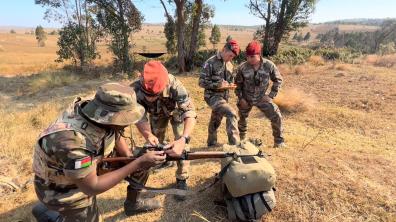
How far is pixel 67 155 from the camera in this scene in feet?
7.98

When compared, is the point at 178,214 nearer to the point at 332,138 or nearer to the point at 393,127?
the point at 332,138

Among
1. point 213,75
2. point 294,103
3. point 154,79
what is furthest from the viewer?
point 294,103

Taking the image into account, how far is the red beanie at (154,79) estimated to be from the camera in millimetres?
3789

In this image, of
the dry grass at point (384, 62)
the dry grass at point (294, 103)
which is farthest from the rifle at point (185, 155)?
the dry grass at point (384, 62)

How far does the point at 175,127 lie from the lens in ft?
15.0

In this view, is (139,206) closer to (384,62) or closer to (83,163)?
(83,163)

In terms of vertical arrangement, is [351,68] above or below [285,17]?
below

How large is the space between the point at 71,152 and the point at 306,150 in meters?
3.87

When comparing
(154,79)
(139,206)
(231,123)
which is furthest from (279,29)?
(139,206)

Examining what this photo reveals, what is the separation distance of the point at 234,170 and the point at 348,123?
505 cm

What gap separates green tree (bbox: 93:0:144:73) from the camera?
14.9 metres

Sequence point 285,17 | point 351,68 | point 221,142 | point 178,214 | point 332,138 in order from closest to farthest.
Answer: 1. point 178,214
2. point 221,142
3. point 332,138
4. point 351,68
5. point 285,17

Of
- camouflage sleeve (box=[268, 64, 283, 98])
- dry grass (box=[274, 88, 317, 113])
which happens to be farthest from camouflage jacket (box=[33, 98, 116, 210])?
dry grass (box=[274, 88, 317, 113])

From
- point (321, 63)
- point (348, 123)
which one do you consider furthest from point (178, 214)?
point (321, 63)
